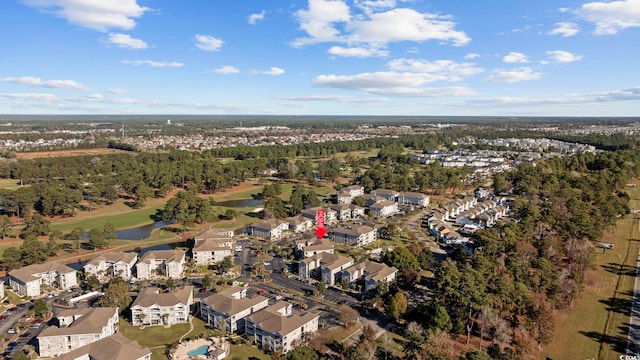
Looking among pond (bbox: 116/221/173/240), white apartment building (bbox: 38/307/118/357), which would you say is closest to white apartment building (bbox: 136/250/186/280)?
white apartment building (bbox: 38/307/118/357)

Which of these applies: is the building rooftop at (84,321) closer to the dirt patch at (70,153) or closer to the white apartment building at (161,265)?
the white apartment building at (161,265)

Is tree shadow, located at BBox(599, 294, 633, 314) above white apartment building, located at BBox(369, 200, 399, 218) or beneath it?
beneath

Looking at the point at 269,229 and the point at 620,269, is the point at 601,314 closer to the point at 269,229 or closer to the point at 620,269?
the point at 620,269

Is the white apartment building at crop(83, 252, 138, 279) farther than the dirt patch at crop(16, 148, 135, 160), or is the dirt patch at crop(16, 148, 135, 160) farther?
the dirt patch at crop(16, 148, 135, 160)

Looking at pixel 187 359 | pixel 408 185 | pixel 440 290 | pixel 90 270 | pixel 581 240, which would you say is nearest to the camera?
pixel 187 359

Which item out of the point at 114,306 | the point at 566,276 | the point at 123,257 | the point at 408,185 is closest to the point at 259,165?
the point at 408,185

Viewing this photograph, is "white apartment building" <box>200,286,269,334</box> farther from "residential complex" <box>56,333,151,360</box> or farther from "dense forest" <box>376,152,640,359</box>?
"dense forest" <box>376,152,640,359</box>

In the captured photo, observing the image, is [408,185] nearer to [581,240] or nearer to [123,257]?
[581,240]

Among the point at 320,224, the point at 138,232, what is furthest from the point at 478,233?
the point at 138,232
